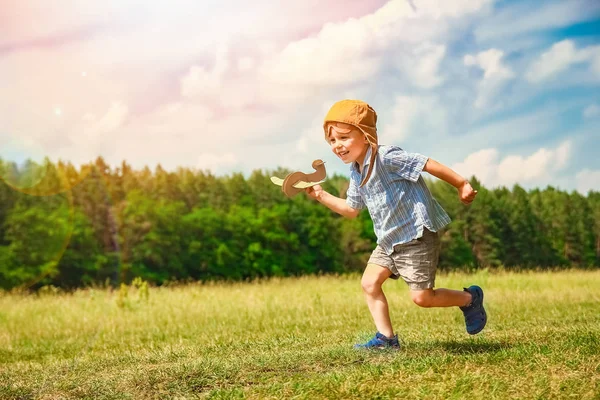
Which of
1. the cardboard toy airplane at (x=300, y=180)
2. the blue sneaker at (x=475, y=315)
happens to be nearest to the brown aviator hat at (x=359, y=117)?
the cardboard toy airplane at (x=300, y=180)

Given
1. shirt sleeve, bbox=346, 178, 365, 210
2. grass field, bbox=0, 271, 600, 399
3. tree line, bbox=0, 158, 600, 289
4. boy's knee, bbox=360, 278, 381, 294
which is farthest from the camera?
tree line, bbox=0, 158, 600, 289

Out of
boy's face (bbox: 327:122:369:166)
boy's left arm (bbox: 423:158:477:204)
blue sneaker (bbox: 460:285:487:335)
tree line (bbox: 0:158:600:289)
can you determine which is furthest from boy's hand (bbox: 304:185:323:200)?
tree line (bbox: 0:158:600:289)

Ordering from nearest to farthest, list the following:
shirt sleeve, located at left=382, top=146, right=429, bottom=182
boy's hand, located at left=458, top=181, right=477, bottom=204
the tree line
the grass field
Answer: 1. the grass field
2. boy's hand, located at left=458, top=181, right=477, bottom=204
3. shirt sleeve, located at left=382, top=146, right=429, bottom=182
4. the tree line

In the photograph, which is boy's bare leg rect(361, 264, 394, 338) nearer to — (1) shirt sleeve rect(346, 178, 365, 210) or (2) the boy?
(2) the boy

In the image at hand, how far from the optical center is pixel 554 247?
2170 centimetres

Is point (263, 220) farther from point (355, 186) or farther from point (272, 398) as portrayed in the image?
point (272, 398)

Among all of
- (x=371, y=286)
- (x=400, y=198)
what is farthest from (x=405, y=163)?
(x=371, y=286)

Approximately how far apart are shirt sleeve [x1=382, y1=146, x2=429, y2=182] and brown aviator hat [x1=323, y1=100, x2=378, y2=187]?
115 millimetres

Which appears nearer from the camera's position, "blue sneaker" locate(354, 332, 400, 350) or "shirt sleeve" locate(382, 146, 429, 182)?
"shirt sleeve" locate(382, 146, 429, 182)

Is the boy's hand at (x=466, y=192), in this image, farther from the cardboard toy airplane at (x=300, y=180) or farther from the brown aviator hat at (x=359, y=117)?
the cardboard toy airplane at (x=300, y=180)

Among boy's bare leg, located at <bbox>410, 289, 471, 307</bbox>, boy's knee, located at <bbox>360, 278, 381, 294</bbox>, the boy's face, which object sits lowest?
boy's bare leg, located at <bbox>410, 289, 471, 307</bbox>

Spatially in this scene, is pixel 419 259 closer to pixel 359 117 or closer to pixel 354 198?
pixel 354 198

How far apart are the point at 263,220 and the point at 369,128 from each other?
1482 centimetres

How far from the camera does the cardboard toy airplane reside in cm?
478
